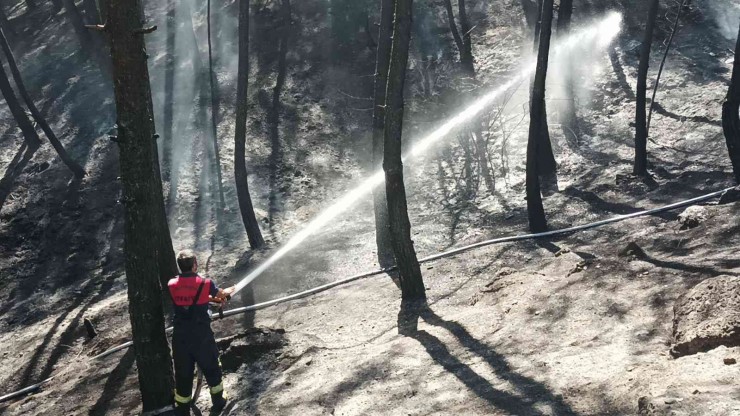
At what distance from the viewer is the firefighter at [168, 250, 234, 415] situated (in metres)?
7.82

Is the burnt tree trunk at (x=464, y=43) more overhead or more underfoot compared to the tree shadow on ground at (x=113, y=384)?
more overhead

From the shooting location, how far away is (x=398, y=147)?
10852 millimetres

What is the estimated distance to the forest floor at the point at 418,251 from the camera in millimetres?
7551

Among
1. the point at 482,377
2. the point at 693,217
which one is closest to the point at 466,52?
the point at 693,217

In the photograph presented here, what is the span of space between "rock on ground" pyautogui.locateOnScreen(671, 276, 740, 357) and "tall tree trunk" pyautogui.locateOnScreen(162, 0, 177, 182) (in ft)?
51.2

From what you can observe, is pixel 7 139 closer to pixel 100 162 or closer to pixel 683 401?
pixel 100 162

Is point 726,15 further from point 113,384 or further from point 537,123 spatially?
point 113,384

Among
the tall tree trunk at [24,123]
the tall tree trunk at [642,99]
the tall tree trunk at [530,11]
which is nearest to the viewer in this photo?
the tall tree trunk at [642,99]

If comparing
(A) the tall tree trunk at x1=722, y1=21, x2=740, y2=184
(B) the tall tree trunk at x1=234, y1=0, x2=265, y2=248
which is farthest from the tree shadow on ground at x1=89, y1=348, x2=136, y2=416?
(A) the tall tree trunk at x1=722, y1=21, x2=740, y2=184

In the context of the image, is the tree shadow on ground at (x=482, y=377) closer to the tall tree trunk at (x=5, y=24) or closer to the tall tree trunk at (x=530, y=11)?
the tall tree trunk at (x=530, y=11)

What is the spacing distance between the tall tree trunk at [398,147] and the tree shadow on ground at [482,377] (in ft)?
2.63

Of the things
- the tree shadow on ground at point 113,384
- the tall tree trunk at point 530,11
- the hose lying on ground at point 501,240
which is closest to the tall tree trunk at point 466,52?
the tall tree trunk at point 530,11

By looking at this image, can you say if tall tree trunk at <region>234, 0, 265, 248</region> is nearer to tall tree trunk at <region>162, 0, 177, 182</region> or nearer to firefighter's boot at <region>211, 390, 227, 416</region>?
tall tree trunk at <region>162, 0, 177, 182</region>

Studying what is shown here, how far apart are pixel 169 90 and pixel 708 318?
2088cm
